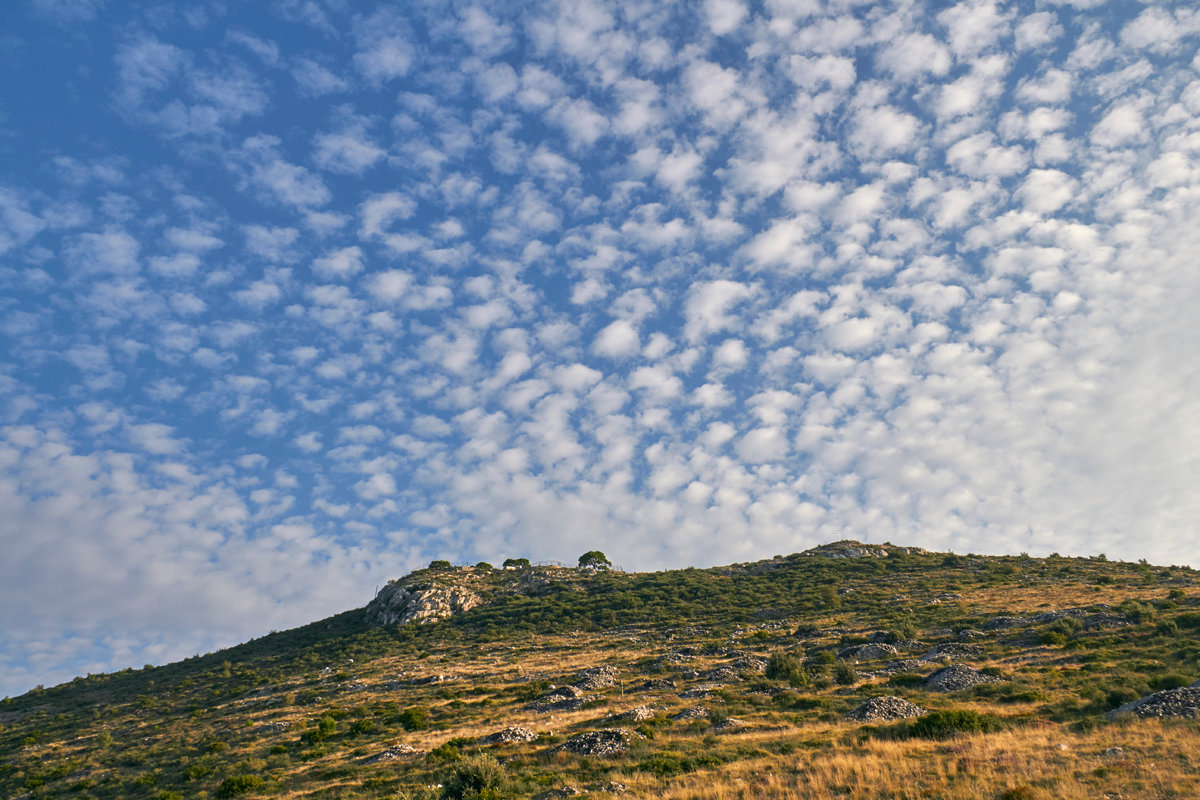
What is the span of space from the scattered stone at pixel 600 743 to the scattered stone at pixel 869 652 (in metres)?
22.4

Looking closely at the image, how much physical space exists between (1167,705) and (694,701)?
70.3ft

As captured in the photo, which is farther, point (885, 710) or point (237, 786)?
point (237, 786)

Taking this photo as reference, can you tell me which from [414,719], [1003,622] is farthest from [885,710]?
[414,719]

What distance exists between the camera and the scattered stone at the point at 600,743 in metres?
25.0

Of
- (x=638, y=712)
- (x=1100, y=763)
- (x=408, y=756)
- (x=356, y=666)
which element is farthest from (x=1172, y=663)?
(x=356, y=666)

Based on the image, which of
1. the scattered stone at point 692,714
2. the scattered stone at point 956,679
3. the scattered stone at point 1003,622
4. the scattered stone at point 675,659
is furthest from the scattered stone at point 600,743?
the scattered stone at point 1003,622

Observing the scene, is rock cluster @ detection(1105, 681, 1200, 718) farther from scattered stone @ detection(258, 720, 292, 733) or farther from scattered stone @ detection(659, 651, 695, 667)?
scattered stone @ detection(258, 720, 292, 733)

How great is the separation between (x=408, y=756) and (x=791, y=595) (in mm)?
57980

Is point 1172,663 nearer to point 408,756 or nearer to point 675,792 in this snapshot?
point 675,792

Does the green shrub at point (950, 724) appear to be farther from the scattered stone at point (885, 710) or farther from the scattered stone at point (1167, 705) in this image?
the scattered stone at point (1167, 705)

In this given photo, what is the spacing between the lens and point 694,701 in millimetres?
34281

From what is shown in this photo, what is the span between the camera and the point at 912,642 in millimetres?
43094

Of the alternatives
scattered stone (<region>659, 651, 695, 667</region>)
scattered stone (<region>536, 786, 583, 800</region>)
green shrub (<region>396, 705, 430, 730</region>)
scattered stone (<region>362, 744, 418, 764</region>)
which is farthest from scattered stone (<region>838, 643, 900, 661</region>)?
scattered stone (<region>362, 744, 418, 764</region>)

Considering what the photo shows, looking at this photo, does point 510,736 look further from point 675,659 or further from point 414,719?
point 675,659
